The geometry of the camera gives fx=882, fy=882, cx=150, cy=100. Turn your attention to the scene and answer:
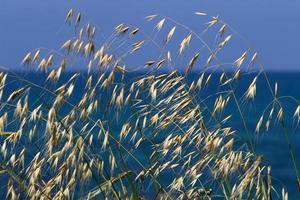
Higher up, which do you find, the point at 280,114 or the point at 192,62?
the point at 192,62

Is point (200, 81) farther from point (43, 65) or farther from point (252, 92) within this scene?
point (43, 65)

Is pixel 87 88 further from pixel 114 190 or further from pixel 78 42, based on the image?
pixel 114 190

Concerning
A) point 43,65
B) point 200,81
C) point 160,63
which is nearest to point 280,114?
point 200,81

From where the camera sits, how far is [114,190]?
7.14 feet

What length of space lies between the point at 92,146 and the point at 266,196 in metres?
0.45

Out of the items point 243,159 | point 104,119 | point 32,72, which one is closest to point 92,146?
point 104,119

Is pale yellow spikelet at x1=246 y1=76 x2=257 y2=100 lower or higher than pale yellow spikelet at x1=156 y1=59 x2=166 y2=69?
lower

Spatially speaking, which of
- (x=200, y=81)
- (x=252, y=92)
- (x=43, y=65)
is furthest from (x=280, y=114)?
(x=43, y=65)

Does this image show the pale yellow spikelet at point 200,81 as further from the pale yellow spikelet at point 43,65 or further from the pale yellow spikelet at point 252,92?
the pale yellow spikelet at point 43,65

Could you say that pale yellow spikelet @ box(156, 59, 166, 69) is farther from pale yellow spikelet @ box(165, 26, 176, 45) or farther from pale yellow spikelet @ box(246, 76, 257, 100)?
pale yellow spikelet @ box(246, 76, 257, 100)

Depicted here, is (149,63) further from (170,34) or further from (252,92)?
(252,92)

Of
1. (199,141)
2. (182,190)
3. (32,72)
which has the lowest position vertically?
(182,190)

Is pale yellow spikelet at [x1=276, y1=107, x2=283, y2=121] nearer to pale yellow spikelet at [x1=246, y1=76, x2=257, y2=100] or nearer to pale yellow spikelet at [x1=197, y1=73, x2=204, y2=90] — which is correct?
pale yellow spikelet at [x1=246, y1=76, x2=257, y2=100]

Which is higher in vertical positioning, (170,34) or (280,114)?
(170,34)
